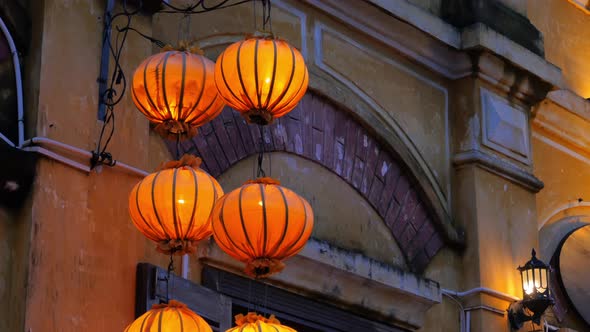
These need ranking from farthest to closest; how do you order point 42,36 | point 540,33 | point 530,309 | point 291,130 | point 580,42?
point 580,42 → point 540,33 → point 530,309 → point 291,130 → point 42,36

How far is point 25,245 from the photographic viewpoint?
23.1ft

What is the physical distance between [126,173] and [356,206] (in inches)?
89.4

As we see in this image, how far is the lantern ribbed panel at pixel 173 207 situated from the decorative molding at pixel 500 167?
12.0 feet

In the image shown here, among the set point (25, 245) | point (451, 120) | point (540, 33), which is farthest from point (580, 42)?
point (25, 245)

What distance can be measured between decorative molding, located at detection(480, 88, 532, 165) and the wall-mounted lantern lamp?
928 millimetres

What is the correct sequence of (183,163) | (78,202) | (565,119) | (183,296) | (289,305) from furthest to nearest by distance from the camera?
(565,119) < (289,305) < (183,296) < (78,202) < (183,163)

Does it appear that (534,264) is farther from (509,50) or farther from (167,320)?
(167,320)

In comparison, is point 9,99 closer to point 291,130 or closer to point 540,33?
point 291,130

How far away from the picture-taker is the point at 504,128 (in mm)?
10586

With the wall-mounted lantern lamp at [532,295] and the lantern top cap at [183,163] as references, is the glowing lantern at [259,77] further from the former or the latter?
the wall-mounted lantern lamp at [532,295]

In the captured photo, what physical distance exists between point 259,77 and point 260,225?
32.4 inches

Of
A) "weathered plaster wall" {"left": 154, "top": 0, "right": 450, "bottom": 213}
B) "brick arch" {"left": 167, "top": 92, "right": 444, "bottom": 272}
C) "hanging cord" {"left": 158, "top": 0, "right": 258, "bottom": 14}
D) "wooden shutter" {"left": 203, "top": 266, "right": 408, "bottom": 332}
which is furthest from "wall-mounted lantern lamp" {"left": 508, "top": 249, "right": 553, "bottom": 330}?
"hanging cord" {"left": 158, "top": 0, "right": 258, "bottom": 14}

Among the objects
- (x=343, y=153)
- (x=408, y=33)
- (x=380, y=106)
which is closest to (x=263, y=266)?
(x=343, y=153)

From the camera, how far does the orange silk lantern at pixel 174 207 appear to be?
6.90 metres
